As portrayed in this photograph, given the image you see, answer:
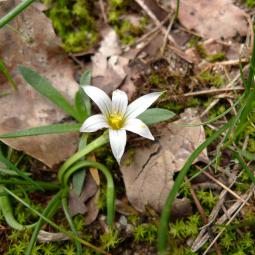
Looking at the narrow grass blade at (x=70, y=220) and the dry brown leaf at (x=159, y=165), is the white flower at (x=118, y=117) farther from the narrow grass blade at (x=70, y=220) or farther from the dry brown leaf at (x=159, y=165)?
the narrow grass blade at (x=70, y=220)

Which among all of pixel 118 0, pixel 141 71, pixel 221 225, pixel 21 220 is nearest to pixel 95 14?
pixel 118 0

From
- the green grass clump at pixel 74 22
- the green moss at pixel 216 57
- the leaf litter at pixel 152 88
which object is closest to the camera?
the leaf litter at pixel 152 88

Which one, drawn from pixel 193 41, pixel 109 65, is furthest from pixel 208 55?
pixel 109 65

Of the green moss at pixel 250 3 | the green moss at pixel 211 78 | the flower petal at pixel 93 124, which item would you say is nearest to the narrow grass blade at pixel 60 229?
the flower petal at pixel 93 124

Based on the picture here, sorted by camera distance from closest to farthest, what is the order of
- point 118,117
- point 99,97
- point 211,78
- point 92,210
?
point 99,97 → point 118,117 → point 92,210 → point 211,78

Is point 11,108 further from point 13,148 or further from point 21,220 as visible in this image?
point 21,220

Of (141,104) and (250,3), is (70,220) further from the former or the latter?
(250,3)

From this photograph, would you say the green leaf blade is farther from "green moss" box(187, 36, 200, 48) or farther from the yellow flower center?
"green moss" box(187, 36, 200, 48)
